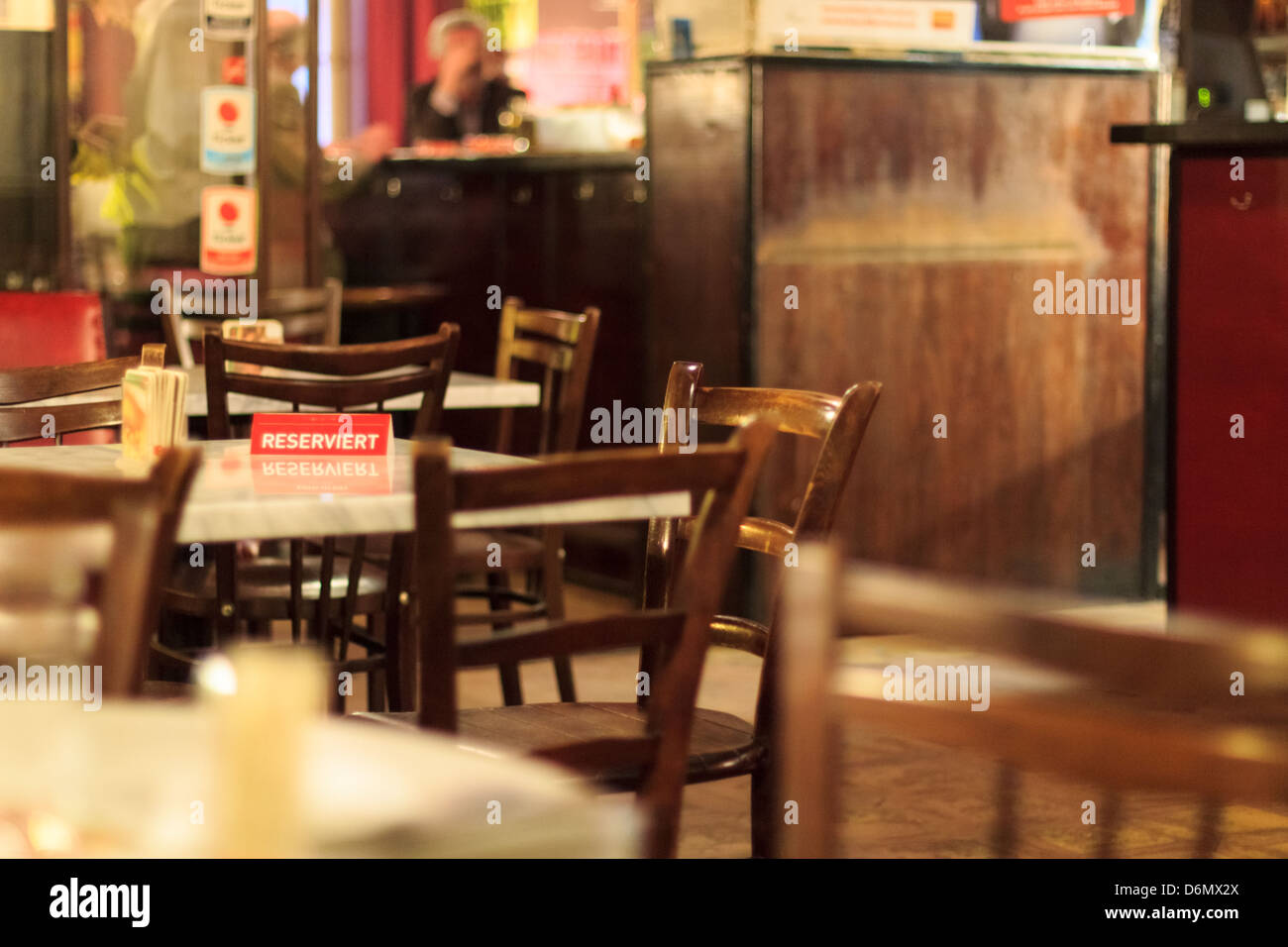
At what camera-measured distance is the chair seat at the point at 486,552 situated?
3637mm

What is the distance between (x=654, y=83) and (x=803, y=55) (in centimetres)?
43

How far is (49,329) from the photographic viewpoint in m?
4.32

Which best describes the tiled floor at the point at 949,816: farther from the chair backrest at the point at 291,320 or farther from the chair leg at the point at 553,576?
the chair backrest at the point at 291,320

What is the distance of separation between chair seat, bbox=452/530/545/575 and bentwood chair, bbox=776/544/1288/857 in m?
2.44

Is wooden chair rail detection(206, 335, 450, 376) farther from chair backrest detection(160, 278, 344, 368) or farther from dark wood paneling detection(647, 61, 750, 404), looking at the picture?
dark wood paneling detection(647, 61, 750, 404)

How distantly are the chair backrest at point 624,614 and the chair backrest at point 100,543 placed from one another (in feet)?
0.71

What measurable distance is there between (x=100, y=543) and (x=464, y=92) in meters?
6.94

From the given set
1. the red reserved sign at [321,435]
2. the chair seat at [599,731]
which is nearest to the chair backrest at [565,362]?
the red reserved sign at [321,435]

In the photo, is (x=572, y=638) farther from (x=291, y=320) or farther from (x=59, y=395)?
(x=291, y=320)

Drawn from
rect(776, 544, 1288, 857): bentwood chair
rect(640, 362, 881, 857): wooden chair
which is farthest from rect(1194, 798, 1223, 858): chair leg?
rect(776, 544, 1288, 857): bentwood chair

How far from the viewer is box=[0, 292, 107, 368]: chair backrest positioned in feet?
14.1
